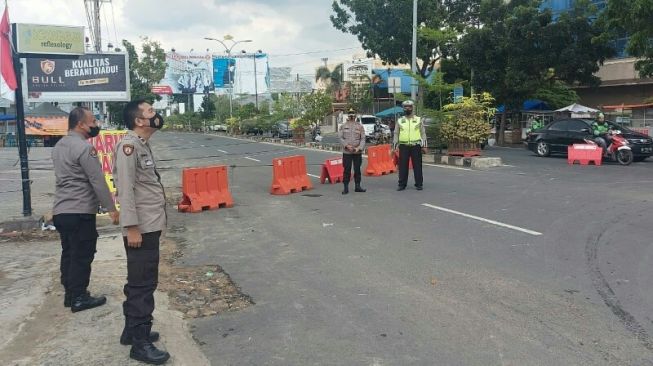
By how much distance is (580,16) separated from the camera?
28672 millimetres

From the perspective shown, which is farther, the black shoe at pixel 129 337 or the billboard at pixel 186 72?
the billboard at pixel 186 72

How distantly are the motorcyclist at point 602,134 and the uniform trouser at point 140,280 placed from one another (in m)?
18.6

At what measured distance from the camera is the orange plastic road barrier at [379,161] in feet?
52.7

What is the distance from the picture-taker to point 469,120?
18.3m

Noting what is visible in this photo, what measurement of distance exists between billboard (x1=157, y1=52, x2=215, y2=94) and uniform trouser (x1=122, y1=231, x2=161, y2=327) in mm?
91546

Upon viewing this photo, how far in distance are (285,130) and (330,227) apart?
37510 mm

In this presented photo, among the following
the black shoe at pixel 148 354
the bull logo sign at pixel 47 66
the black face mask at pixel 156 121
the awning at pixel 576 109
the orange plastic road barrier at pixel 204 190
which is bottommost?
the black shoe at pixel 148 354

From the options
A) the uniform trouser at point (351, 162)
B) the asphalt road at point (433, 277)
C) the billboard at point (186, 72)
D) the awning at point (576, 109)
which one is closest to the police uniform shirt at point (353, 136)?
the uniform trouser at point (351, 162)

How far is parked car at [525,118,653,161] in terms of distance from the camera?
19125 millimetres

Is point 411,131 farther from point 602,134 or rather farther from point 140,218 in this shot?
point 602,134

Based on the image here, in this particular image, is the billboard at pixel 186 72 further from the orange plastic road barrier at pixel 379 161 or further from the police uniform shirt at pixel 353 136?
the police uniform shirt at pixel 353 136

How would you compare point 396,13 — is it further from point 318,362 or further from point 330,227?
point 318,362

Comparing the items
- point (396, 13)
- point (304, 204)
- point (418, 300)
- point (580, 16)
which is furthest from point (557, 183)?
point (396, 13)

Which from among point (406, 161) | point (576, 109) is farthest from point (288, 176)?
point (576, 109)
